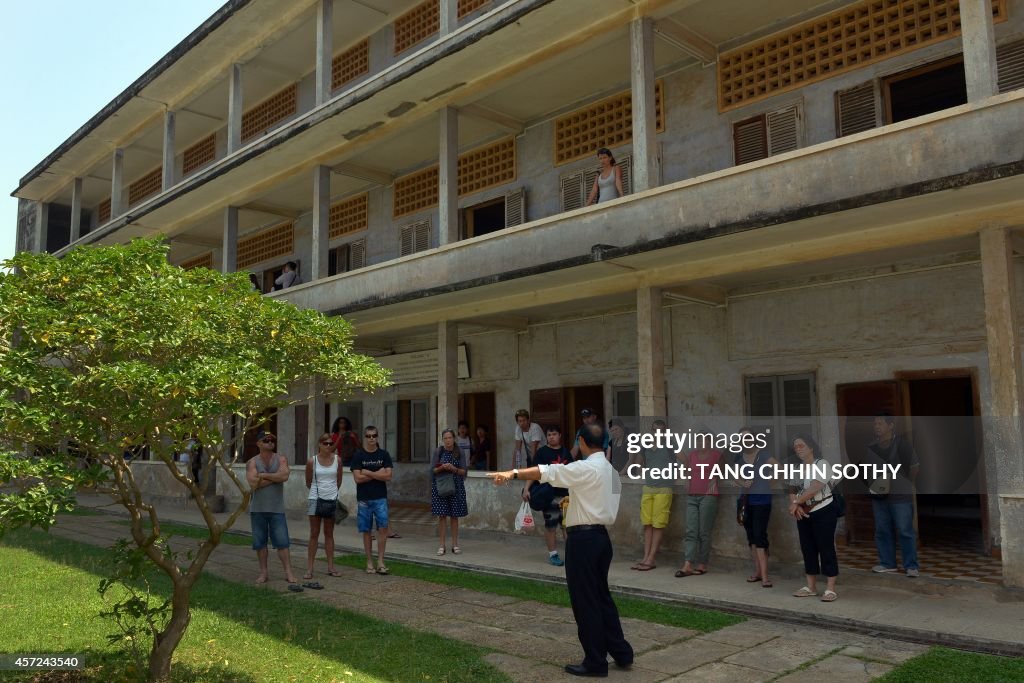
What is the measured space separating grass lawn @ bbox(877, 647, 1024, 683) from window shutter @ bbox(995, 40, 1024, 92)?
603 cm

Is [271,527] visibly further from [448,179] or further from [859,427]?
[859,427]

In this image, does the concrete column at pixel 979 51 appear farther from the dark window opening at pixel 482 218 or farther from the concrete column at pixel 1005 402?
the dark window opening at pixel 482 218

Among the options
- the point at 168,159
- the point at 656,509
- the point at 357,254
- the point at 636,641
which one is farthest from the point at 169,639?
the point at 168,159

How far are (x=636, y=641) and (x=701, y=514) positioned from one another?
2780 mm

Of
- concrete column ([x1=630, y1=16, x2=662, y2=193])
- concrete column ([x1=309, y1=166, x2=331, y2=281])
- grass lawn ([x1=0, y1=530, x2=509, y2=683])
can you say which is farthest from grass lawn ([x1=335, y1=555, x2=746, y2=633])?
concrete column ([x1=309, y1=166, x2=331, y2=281])

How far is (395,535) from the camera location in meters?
12.4

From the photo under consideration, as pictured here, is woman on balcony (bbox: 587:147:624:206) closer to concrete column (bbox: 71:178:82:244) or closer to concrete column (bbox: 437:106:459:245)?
concrete column (bbox: 437:106:459:245)

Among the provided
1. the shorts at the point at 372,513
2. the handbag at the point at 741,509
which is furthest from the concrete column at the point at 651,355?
the shorts at the point at 372,513

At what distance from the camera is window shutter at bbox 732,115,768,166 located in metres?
10.5

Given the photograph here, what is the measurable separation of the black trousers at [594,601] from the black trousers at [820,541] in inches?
108

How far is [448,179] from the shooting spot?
11.9 m

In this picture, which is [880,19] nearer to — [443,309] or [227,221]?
[443,309]

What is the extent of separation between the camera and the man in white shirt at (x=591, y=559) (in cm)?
539

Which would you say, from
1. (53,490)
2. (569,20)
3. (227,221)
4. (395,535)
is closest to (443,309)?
(395,535)
